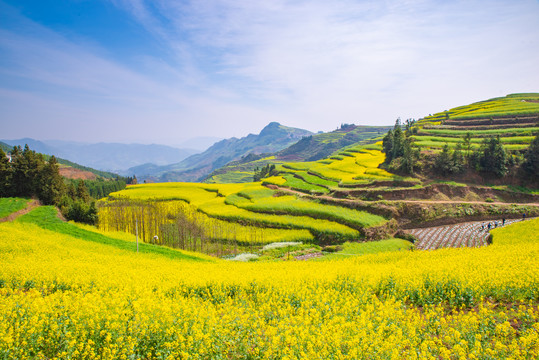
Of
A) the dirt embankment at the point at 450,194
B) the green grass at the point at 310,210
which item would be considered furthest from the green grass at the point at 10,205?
the dirt embankment at the point at 450,194

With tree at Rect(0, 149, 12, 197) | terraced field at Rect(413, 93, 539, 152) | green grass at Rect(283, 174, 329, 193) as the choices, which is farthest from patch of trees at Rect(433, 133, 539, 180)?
tree at Rect(0, 149, 12, 197)

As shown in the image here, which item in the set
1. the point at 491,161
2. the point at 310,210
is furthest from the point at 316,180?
the point at 491,161

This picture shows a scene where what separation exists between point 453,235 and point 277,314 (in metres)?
33.2

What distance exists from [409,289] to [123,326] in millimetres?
11460

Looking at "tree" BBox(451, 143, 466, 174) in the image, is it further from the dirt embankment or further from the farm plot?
the farm plot

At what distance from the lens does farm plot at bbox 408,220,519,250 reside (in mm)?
30125

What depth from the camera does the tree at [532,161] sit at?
41.9m

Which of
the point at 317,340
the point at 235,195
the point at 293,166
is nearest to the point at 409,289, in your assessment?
the point at 317,340

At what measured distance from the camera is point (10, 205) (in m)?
30.4

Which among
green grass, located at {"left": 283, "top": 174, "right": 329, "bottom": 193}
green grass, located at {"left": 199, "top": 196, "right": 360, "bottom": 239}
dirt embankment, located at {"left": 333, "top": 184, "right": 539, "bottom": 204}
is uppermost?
green grass, located at {"left": 283, "top": 174, "right": 329, "bottom": 193}

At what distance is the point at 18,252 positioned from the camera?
60.3 feet

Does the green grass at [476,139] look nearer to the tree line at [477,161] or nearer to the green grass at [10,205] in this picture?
the tree line at [477,161]

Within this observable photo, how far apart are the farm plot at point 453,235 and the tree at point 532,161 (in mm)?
12790

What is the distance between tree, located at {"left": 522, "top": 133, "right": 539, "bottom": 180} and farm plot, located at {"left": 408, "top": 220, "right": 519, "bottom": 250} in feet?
42.0
